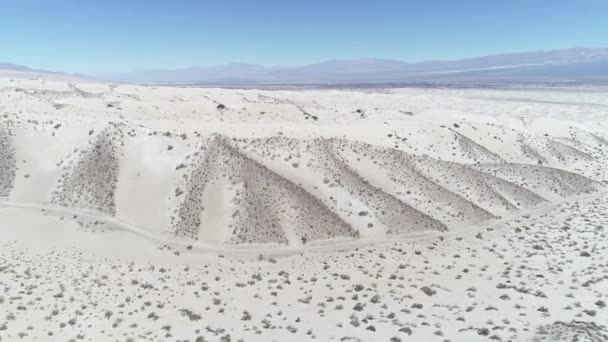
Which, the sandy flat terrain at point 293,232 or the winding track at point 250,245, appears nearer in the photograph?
the sandy flat terrain at point 293,232

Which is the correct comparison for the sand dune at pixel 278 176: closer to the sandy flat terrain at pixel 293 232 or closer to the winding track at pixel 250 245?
the sandy flat terrain at pixel 293 232

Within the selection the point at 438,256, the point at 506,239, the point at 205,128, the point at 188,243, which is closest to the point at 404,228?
the point at 438,256

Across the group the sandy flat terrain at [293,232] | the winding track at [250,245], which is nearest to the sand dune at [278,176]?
the sandy flat terrain at [293,232]

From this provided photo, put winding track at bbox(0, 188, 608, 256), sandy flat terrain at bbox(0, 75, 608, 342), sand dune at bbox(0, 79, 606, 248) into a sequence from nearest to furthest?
sandy flat terrain at bbox(0, 75, 608, 342), winding track at bbox(0, 188, 608, 256), sand dune at bbox(0, 79, 606, 248)

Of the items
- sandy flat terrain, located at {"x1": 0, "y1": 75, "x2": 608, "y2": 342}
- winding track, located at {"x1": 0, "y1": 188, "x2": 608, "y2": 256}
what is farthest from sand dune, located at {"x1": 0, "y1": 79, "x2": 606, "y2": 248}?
winding track, located at {"x1": 0, "y1": 188, "x2": 608, "y2": 256}

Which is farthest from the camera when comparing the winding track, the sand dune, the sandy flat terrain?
the sand dune

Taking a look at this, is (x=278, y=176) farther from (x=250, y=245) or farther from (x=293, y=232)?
(x=250, y=245)

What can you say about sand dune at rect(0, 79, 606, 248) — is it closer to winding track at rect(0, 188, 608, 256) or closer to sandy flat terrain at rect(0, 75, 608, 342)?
sandy flat terrain at rect(0, 75, 608, 342)

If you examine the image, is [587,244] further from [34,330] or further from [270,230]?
[34,330]
